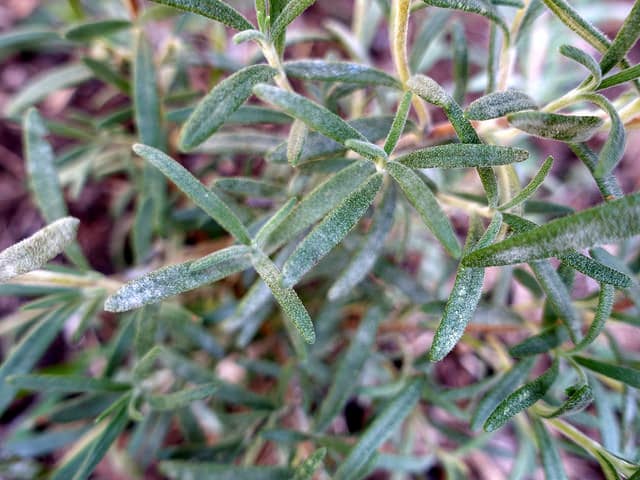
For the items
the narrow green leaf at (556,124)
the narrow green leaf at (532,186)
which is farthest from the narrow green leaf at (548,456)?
A: the narrow green leaf at (556,124)

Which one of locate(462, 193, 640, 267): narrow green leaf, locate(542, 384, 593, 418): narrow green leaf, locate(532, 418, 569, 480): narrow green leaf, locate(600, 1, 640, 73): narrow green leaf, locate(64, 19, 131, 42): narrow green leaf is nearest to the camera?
locate(462, 193, 640, 267): narrow green leaf

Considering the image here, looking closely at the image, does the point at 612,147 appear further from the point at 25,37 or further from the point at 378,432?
the point at 25,37

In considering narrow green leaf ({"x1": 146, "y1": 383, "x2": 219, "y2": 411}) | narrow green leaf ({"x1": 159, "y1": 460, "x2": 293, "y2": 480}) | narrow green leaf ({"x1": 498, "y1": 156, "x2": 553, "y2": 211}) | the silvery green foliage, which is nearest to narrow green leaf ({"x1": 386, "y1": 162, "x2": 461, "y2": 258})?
the silvery green foliage

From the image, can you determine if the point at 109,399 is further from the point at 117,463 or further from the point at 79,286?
the point at 117,463

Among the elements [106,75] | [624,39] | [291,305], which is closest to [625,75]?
[624,39]

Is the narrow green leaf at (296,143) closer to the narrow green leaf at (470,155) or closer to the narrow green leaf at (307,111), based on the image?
the narrow green leaf at (307,111)

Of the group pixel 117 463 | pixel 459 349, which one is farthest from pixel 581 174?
pixel 117 463

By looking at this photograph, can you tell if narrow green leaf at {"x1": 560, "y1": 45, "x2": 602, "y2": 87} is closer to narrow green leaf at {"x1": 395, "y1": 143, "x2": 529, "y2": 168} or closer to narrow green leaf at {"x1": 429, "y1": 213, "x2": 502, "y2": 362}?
narrow green leaf at {"x1": 395, "y1": 143, "x2": 529, "y2": 168}
